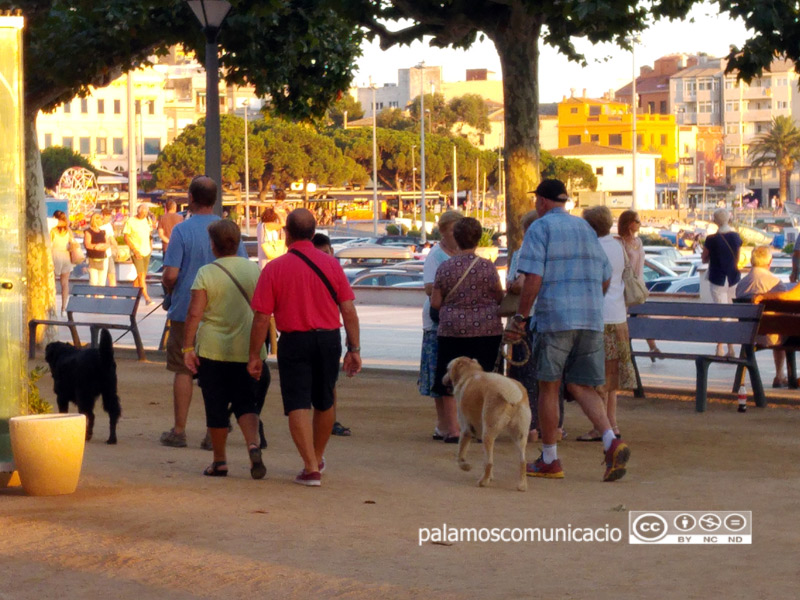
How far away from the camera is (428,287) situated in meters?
9.58

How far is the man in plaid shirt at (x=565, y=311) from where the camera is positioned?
8.07 m

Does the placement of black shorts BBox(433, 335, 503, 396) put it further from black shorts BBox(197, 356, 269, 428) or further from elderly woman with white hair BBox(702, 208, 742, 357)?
elderly woman with white hair BBox(702, 208, 742, 357)

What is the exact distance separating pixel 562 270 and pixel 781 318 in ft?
16.3

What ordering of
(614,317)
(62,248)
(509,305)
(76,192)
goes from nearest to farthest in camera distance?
(509,305) < (614,317) < (62,248) < (76,192)

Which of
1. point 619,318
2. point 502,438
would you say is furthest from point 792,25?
point 502,438

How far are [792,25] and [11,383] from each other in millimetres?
7726

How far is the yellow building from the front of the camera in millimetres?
144625

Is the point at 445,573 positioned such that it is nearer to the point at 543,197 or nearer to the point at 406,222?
the point at 543,197

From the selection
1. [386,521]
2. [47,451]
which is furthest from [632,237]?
[47,451]

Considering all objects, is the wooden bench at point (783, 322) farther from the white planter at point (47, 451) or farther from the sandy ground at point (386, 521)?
the white planter at point (47, 451)

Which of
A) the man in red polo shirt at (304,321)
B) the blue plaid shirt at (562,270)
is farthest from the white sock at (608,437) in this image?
the man in red polo shirt at (304,321)

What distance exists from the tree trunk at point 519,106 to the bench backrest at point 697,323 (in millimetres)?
1402

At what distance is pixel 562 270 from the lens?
808 cm

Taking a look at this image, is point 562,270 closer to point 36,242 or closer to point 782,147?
point 36,242
